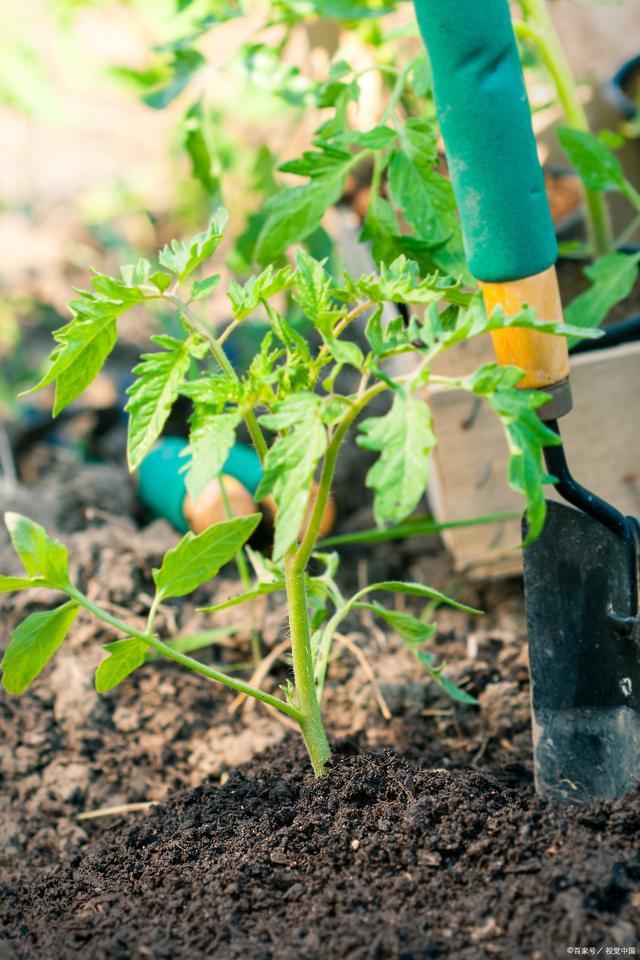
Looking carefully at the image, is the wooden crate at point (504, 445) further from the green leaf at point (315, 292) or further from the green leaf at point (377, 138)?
the green leaf at point (315, 292)

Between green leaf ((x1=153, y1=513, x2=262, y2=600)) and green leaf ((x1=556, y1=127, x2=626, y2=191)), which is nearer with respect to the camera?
green leaf ((x1=153, y1=513, x2=262, y2=600))

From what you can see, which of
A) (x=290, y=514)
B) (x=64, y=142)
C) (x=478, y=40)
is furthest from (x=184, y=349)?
(x=64, y=142)

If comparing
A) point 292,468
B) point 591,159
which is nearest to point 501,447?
point 591,159

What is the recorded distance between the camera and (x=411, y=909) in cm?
98

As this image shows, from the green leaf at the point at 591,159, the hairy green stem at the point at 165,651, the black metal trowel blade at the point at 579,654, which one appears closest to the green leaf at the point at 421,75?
the green leaf at the point at 591,159

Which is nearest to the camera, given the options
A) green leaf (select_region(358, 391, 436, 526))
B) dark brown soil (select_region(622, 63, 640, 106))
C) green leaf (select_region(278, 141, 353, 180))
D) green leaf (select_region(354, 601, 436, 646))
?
green leaf (select_region(358, 391, 436, 526))

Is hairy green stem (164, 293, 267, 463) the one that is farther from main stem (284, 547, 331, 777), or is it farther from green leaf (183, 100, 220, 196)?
green leaf (183, 100, 220, 196)

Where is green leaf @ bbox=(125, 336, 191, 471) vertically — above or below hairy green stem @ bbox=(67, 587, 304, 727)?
above

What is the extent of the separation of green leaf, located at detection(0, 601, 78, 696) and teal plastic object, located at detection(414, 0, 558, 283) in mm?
591

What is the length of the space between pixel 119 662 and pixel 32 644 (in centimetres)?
10

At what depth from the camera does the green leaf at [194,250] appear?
3.49 ft

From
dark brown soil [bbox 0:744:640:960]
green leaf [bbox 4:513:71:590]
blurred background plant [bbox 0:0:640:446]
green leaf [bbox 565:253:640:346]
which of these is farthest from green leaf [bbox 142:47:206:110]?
dark brown soil [bbox 0:744:640:960]

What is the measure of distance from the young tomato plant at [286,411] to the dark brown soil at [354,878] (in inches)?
4.8

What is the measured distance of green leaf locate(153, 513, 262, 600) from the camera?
1.12 m
